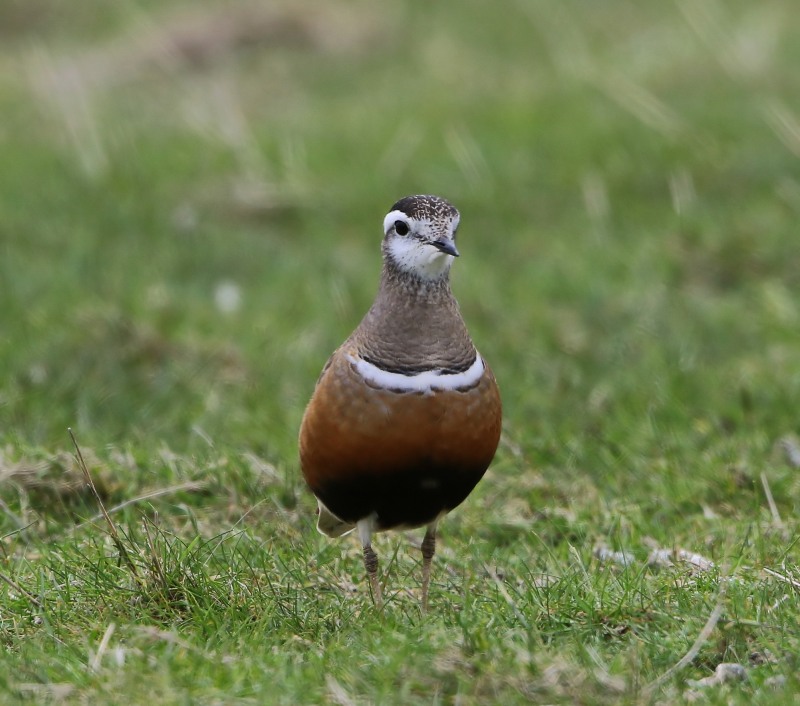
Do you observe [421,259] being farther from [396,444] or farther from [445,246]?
[396,444]

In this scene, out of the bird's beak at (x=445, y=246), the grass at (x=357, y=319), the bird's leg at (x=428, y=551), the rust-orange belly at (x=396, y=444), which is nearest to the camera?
the grass at (x=357, y=319)

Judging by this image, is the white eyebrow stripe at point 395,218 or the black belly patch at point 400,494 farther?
the white eyebrow stripe at point 395,218

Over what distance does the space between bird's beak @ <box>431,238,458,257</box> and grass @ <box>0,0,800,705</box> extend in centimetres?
117

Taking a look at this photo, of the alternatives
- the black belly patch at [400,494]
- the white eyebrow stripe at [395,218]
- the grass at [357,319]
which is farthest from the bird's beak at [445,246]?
the grass at [357,319]

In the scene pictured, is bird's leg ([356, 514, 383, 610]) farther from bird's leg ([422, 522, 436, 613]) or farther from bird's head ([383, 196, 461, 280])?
bird's head ([383, 196, 461, 280])

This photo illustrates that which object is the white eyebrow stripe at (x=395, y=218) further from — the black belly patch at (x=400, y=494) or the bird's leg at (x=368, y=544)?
the bird's leg at (x=368, y=544)

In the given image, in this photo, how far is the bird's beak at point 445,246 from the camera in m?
4.81

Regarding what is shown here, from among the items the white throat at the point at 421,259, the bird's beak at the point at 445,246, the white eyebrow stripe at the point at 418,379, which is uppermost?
the bird's beak at the point at 445,246

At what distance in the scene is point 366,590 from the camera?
16.4ft

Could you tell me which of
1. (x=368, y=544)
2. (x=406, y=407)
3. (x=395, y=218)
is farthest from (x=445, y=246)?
(x=368, y=544)

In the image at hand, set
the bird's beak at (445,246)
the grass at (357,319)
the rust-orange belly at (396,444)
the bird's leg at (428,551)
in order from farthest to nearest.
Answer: the bird's leg at (428,551) < the bird's beak at (445,246) < the rust-orange belly at (396,444) < the grass at (357,319)

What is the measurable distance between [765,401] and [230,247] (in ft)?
14.3

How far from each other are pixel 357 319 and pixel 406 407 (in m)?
4.06

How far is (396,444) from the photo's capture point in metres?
4.55
